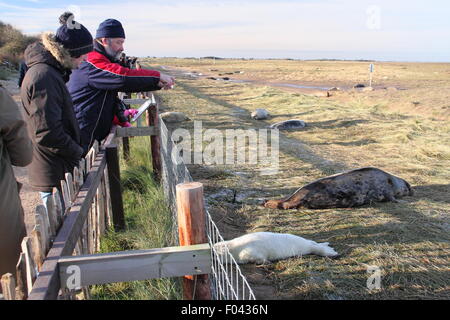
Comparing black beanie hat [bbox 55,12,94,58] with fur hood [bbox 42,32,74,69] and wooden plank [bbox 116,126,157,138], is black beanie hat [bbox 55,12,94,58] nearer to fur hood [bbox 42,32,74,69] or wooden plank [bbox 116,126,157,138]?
fur hood [bbox 42,32,74,69]

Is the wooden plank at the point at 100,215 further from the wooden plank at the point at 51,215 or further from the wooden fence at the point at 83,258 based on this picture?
the wooden plank at the point at 51,215

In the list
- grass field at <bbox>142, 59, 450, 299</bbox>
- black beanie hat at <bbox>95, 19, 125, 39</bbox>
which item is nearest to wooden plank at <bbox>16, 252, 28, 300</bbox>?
grass field at <bbox>142, 59, 450, 299</bbox>

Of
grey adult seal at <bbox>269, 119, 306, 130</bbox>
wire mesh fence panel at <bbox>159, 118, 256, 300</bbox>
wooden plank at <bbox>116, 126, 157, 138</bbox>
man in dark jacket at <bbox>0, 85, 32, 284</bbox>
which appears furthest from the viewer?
grey adult seal at <bbox>269, 119, 306, 130</bbox>

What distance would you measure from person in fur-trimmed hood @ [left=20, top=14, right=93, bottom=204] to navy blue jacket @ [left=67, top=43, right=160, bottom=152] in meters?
0.57

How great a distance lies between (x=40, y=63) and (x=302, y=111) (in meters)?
13.8

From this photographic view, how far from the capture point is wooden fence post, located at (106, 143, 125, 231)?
14.6ft

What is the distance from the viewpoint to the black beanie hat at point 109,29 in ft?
13.6

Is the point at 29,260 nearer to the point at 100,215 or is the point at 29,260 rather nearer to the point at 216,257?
the point at 216,257

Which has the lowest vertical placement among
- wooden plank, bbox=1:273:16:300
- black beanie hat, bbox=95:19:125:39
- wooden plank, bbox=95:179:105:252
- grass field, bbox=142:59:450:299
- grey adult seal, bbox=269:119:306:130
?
grass field, bbox=142:59:450:299

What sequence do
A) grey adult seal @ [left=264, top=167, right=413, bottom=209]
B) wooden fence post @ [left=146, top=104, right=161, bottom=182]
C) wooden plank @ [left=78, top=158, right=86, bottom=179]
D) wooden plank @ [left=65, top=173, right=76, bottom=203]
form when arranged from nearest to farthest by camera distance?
wooden plank @ [left=65, top=173, right=76, bottom=203] → wooden plank @ [left=78, top=158, right=86, bottom=179] → grey adult seal @ [left=264, top=167, right=413, bottom=209] → wooden fence post @ [left=146, top=104, right=161, bottom=182]

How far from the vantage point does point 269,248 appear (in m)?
4.25

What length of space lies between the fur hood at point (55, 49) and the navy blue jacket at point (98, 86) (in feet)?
2.45

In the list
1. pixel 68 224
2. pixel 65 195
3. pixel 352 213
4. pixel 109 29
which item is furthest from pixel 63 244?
pixel 352 213

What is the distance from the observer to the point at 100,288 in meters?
3.48
